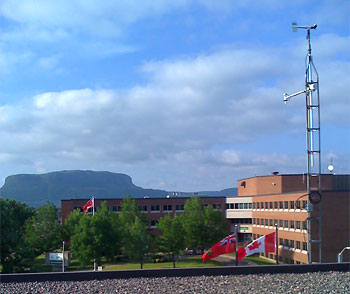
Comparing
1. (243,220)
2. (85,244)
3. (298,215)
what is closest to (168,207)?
(243,220)

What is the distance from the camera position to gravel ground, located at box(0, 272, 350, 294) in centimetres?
1189

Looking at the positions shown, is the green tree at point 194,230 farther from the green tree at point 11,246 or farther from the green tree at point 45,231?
the green tree at point 11,246

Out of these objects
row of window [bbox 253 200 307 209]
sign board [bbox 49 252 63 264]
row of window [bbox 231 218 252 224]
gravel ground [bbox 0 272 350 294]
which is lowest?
sign board [bbox 49 252 63 264]

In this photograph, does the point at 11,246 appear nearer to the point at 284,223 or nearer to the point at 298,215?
the point at 298,215

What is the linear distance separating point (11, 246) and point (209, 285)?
26621 mm

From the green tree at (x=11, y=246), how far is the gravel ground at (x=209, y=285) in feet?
72.4

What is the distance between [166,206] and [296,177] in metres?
21.0

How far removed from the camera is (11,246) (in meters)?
34.4

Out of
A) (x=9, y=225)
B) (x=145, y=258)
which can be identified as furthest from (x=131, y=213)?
(x=9, y=225)

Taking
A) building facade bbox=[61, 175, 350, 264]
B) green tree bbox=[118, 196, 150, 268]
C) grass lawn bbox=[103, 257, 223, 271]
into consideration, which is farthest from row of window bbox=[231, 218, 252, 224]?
green tree bbox=[118, 196, 150, 268]

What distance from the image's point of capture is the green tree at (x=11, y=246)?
33.6 meters

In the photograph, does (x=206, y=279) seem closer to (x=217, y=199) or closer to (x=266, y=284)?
(x=266, y=284)

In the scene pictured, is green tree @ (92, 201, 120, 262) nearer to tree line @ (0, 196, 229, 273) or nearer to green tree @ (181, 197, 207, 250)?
tree line @ (0, 196, 229, 273)

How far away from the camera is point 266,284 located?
12.4 metres
